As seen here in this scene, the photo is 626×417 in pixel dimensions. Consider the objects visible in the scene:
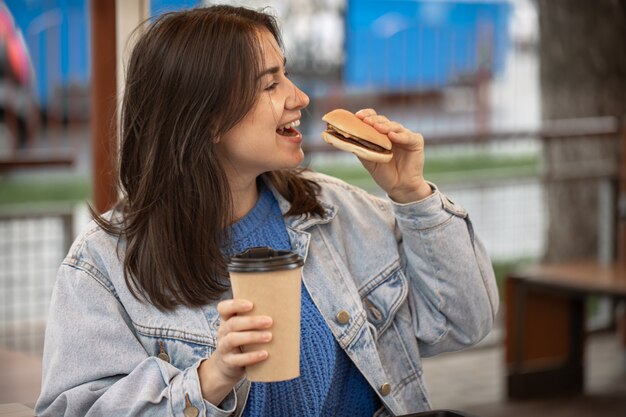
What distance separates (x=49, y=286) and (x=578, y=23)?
371 cm

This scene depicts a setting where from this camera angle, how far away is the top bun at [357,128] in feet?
6.06

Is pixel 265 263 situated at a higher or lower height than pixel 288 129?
lower

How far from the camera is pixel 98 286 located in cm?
181

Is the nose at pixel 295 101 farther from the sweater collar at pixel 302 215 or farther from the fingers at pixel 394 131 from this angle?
the sweater collar at pixel 302 215

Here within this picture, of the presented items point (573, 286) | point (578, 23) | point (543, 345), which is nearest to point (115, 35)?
point (573, 286)

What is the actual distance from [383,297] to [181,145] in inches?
19.4

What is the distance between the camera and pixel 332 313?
1.93 m

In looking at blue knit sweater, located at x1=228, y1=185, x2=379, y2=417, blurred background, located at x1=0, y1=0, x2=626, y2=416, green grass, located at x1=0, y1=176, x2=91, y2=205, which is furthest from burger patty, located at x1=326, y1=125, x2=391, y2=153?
green grass, located at x1=0, y1=176, x2=91, y2=205

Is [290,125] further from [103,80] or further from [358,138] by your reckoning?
[103,80]

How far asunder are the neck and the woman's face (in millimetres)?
91

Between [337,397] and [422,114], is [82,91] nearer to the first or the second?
→ [422,114]

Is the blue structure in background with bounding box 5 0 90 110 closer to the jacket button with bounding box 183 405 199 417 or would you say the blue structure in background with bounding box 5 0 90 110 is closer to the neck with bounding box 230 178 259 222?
the neck with bounding box 230 178 259 222

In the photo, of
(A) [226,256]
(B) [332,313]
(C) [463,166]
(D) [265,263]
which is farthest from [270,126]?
(C) [463,166]

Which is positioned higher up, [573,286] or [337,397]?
[337,397]
